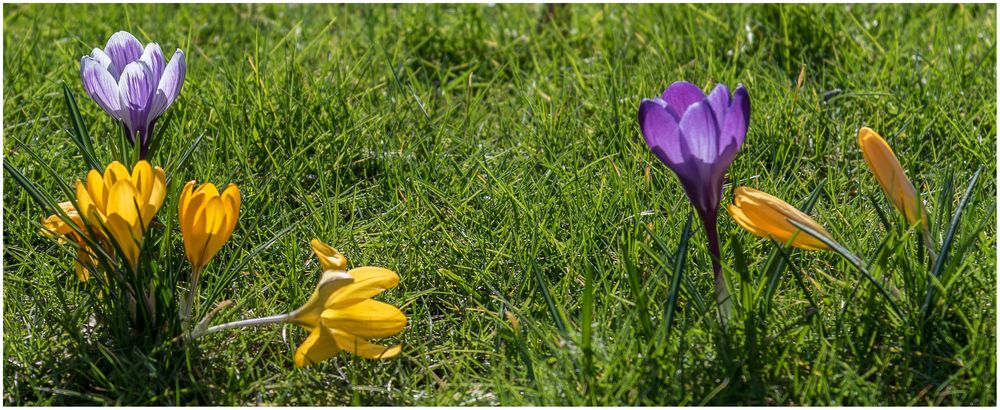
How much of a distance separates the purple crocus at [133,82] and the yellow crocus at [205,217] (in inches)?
7.4

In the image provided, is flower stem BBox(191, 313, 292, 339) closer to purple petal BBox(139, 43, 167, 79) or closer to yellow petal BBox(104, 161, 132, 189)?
yellow petal BBox(104, 161, 132, 189)

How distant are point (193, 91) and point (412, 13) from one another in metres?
0.80

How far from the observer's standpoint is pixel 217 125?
2566 mm

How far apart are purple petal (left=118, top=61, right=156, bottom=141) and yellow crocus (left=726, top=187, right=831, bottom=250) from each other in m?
0.98

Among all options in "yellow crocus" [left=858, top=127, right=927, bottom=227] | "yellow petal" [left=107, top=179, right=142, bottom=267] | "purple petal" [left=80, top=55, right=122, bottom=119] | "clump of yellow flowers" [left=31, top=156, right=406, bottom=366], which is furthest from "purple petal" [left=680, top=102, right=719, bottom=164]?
"purple petal" [left=80, top=55, right=122, bottom=119]

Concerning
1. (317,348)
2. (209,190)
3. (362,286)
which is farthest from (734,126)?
(209,190)

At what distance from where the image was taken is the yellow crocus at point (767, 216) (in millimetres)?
1663

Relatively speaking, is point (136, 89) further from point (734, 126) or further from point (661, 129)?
point (734, 126)

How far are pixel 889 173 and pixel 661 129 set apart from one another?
431 mm

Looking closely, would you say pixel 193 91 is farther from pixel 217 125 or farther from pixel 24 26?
pixel 24 26

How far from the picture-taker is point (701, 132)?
61.8 inches

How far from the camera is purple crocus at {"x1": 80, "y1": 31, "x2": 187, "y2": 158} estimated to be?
182 centimetres

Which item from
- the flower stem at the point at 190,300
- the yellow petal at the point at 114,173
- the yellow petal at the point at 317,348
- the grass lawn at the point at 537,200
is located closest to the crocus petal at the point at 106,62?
the grass lawn at the point at 537,200

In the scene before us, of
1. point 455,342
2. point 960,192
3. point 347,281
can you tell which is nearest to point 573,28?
point 960,192
